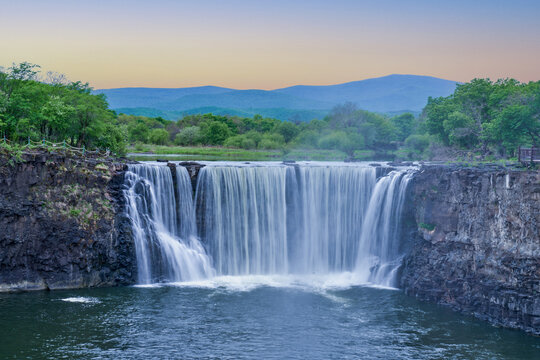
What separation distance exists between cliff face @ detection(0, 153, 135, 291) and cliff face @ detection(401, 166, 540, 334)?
60.9 feet

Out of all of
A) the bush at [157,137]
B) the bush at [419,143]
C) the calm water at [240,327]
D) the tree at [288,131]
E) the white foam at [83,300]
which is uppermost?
the tree at [288,131]

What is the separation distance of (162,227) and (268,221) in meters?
7.56

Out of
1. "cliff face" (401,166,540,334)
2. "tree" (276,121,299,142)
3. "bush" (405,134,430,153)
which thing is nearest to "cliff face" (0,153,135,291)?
"cliff face" (401,166,540,334)

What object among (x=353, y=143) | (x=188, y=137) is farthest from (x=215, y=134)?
(x=353, y=143)

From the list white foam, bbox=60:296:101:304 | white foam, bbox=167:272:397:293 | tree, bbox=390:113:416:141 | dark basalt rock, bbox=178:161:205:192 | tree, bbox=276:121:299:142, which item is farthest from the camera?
tree, bbox=390:113:416:141

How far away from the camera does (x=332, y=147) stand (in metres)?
90.2

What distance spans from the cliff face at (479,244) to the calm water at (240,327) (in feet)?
3.96

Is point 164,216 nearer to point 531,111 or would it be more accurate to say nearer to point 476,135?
point 531,111

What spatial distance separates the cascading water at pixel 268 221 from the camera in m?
36.4

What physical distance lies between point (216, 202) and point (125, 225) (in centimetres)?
651

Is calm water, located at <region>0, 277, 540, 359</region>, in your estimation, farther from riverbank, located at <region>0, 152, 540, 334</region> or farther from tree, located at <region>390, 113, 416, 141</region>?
tree, located at <region>390, 113, 416, 141</region>

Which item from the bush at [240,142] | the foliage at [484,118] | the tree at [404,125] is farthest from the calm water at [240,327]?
the tree at [404,125]

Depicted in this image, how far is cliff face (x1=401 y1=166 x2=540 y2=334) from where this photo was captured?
92.1 ft

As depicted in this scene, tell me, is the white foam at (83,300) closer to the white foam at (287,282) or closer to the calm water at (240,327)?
the calm water at (240,327)
